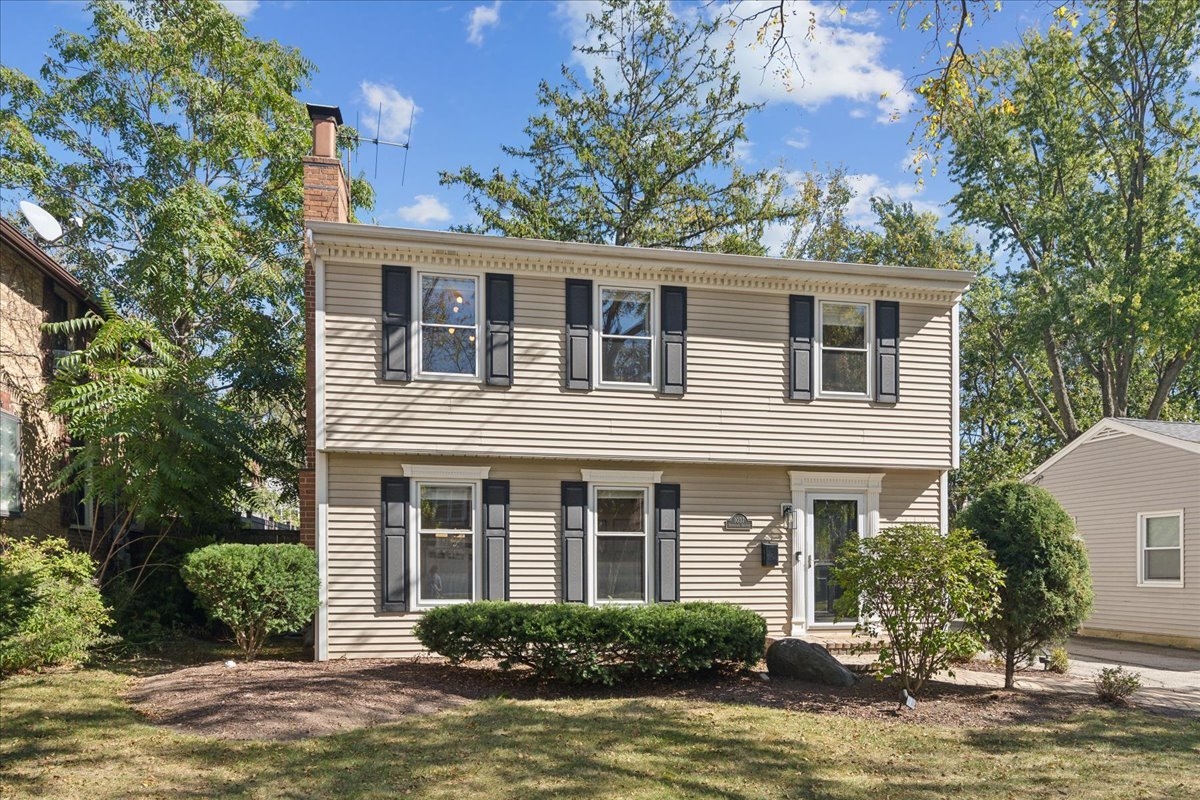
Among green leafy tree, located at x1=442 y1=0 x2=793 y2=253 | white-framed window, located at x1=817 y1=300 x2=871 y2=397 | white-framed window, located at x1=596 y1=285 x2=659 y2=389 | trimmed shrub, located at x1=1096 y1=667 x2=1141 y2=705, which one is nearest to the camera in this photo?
trimmed shrub, located at x1=1096 y1=667 x2=1141 y2=705

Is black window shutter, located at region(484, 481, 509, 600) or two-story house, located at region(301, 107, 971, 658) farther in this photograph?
black window shutter, located at region(484, 481, 509, 600)

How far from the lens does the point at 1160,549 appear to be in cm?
1594

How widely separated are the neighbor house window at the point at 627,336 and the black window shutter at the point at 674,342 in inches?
7.2

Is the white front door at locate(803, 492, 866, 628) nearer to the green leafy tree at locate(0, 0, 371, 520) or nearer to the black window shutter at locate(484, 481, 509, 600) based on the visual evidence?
the black window shutter at locate(484, 481, 509, 600)

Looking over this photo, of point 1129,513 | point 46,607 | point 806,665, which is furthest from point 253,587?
point 1129,513

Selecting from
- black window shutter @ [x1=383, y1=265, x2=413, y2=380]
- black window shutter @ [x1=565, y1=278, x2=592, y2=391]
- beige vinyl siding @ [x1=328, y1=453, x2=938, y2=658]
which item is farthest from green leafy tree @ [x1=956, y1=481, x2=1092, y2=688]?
black window shutter @ [x1=383, y1=265, x2=413, y2=380]

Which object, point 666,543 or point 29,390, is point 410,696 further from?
point 29,390

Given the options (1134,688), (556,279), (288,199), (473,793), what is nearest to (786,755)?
(473,793)

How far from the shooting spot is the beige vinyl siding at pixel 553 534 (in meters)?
11.6

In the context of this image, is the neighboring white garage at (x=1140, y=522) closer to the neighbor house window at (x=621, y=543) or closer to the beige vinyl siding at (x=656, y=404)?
the beige vinyl siding at (x=656, y=404)

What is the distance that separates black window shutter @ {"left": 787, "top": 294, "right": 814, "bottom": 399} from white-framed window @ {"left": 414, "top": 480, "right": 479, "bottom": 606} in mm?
4816

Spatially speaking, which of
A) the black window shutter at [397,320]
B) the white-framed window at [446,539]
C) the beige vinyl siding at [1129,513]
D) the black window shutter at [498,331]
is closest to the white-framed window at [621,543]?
the white-framed window at [446,539]

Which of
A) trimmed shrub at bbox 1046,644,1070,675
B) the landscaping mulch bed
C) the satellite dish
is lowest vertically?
trimmed shrub at bbox 1046,644,1070,675

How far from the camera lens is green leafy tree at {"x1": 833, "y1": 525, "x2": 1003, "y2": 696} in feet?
30.1
